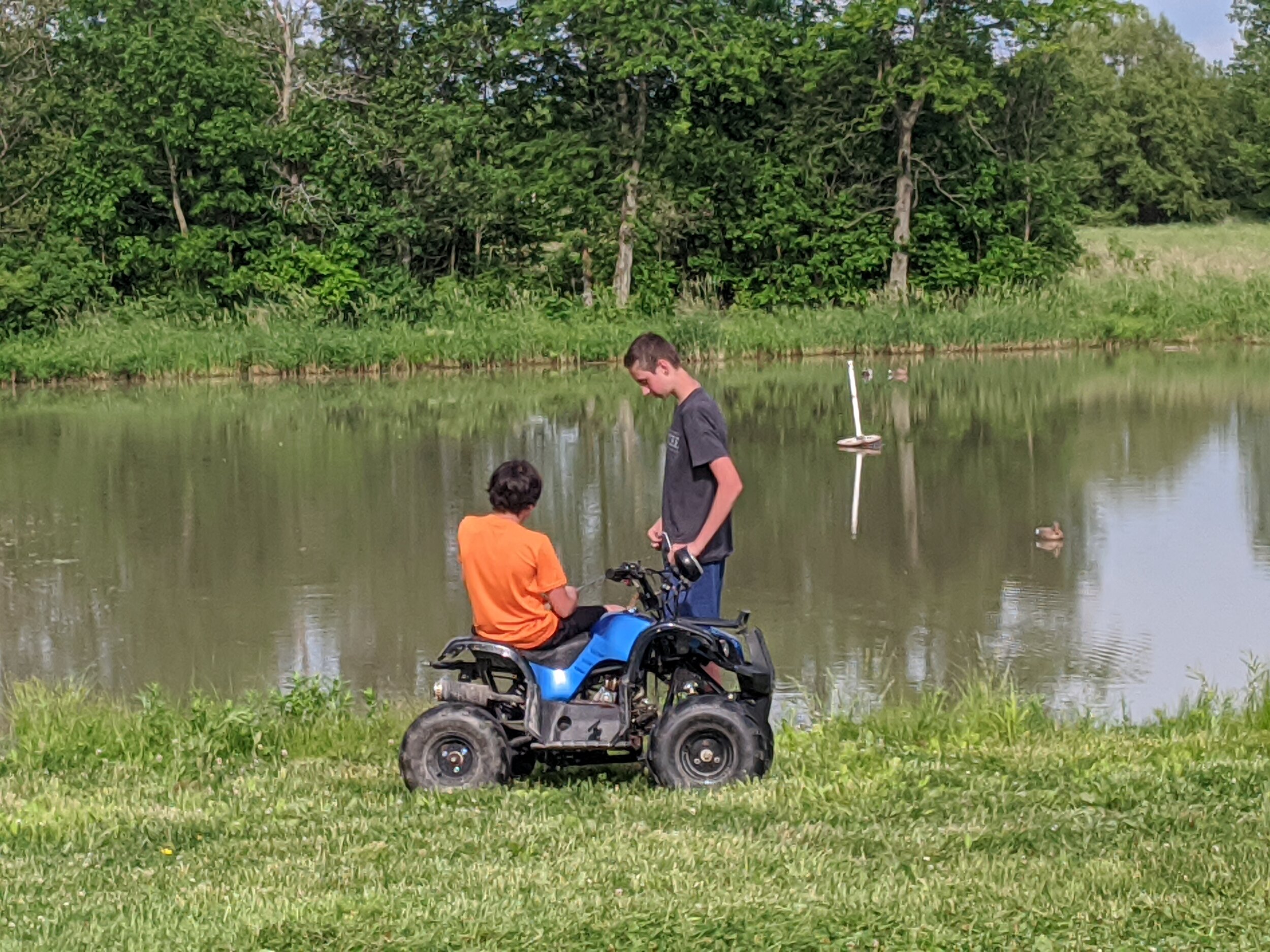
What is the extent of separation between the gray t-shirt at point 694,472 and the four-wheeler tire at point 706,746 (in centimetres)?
149

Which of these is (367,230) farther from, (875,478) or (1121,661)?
(1121,661)

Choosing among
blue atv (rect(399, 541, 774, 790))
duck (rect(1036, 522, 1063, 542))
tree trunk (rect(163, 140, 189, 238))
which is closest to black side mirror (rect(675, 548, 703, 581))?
blue atv (rect(399, 541, 774, 790))

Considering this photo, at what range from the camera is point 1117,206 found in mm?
77562

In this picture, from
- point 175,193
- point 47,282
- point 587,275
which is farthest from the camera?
point 587,275

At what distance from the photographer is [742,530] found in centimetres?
1521

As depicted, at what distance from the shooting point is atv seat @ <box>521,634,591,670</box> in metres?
6.42

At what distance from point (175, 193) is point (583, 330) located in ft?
31.3

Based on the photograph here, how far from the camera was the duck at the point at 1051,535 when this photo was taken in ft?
46.3

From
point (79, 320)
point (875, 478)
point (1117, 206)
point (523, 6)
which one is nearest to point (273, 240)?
point (79, 320)

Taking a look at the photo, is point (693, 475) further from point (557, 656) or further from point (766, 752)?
point (766, 752)

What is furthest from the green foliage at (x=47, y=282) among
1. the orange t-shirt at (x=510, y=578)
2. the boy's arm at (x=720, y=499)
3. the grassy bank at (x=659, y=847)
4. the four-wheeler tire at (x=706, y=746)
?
the four-wheeler tire at (x=706, y=746)

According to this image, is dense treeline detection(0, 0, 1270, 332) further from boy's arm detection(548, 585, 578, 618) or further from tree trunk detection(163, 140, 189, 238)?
boy's arm detection(548, 585, 578, 618)

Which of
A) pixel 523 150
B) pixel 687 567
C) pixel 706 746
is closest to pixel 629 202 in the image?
pixel 523 150

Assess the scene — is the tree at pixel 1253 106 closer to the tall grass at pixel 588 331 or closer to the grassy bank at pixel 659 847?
the tall grass at pixel 588 331
